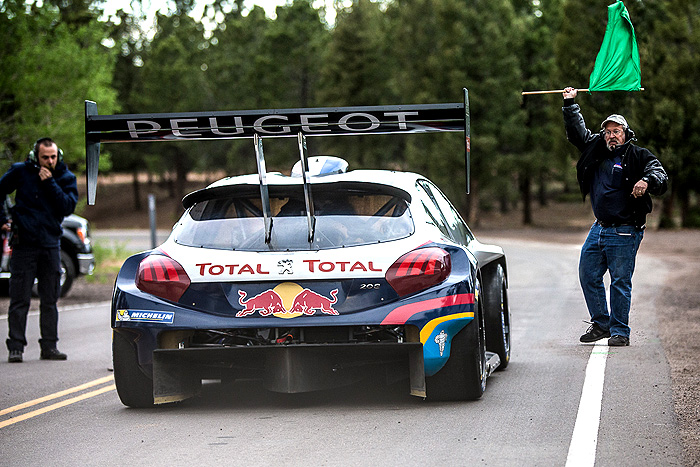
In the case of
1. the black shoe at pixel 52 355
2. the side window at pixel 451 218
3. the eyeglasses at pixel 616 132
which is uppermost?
the eyeglasses at pixel 616 132

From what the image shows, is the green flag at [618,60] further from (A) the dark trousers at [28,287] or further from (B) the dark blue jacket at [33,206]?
(A) the dark trousers at [28,287]

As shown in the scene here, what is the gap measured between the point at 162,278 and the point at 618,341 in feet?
12.3

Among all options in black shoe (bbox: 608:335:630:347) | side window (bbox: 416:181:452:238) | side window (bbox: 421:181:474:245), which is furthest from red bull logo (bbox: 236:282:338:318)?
black shoe (bbox: 608:335:630:347)

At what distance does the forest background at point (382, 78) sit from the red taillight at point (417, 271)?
737 centimetres

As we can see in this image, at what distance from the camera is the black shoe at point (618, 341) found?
Answer: 323 inches

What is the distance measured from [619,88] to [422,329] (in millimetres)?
2886

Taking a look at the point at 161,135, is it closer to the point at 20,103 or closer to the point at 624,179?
the point at 624,179

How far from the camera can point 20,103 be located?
66.7 ft

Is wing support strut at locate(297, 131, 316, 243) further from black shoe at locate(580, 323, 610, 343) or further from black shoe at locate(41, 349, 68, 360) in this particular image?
black shoe at locate(41, 349, 68, 360)

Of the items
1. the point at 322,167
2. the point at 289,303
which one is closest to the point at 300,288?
the point at 289,303

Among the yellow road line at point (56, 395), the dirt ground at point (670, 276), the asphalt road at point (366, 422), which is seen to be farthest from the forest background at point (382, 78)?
the yellow road line at point (56, 395)

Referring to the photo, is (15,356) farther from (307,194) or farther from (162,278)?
(307,194)

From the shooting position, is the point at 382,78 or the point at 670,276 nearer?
the point at 670,276

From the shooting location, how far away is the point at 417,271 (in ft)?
20.4
